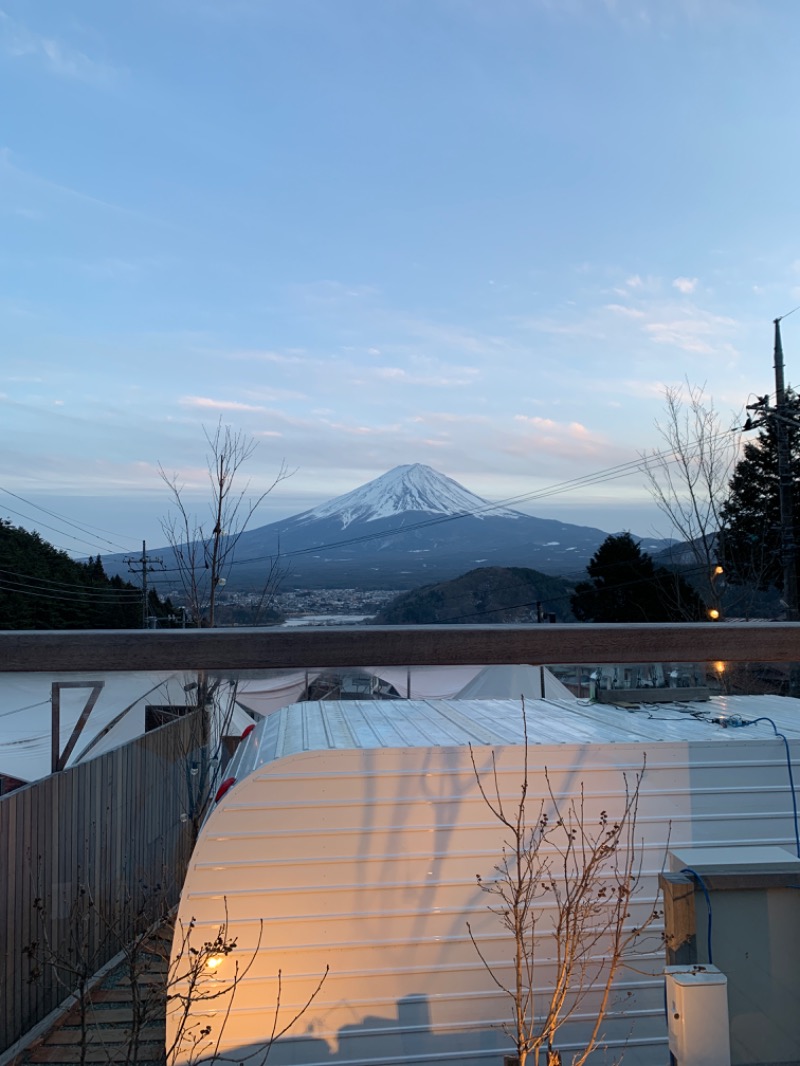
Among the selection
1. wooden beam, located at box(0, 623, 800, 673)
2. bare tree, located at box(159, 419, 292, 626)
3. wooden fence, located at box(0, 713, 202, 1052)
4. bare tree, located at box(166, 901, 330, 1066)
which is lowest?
wooden fence, located at box(0, 713, 202, 1052)

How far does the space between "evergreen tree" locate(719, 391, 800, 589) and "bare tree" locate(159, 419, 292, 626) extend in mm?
8978

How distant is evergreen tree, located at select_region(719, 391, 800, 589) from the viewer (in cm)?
1736

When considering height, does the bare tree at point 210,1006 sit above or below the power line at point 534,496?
below

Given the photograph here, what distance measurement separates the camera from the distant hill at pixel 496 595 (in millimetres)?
21798

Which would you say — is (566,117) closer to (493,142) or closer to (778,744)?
(493,142)

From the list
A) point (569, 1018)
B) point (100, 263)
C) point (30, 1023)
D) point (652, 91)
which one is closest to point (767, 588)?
point (652, 91)

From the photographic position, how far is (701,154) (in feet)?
34.4

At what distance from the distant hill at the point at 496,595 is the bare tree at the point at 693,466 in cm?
645

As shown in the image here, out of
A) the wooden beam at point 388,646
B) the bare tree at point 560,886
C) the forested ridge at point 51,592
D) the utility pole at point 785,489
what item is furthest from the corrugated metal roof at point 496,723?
the forested ridge at point 51,592

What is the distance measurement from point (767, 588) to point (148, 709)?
18.8 m

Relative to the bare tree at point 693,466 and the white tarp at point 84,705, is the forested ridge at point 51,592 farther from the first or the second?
the white tarp at point 84,705

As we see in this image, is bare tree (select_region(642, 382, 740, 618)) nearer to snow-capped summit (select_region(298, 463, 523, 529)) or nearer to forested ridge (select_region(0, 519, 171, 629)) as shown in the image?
forested ridge (select_region(0, 519, 171, 629))

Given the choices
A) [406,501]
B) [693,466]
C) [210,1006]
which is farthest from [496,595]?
[406,501]

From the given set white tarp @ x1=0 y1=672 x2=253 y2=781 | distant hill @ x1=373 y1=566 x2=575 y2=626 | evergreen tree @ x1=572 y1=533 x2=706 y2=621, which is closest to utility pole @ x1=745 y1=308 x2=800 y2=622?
evergreen tree @ x1=572 y1=533 x2=706 y2=621
